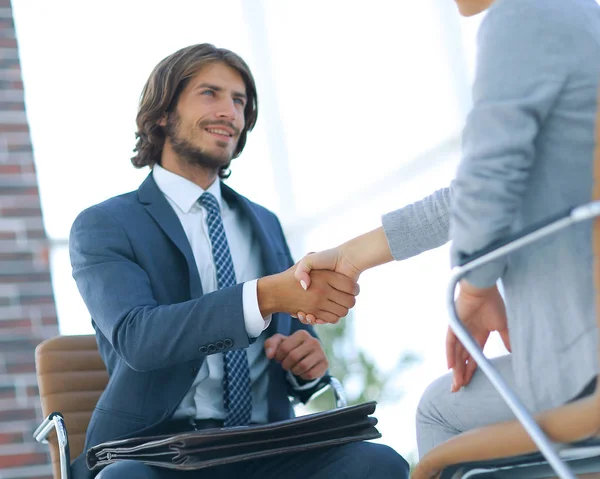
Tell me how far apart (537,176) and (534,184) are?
1cm

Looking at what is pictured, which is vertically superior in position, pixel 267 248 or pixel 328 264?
pixel 267 248

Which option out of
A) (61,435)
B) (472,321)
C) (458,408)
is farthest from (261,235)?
(458,408)

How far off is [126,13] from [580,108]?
4446 mm

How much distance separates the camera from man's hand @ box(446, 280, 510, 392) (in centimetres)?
148

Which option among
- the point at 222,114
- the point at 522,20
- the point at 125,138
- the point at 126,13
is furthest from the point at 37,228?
the point at 522,20

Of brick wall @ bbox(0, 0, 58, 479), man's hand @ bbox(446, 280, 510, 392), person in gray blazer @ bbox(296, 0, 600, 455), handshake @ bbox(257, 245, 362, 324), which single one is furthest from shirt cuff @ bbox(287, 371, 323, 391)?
brick wall @ bbox(0, 0, 58, 479)

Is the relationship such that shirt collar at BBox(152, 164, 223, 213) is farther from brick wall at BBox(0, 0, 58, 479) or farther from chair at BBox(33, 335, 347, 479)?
brick wall at BBox(0, 0, 58, 479)

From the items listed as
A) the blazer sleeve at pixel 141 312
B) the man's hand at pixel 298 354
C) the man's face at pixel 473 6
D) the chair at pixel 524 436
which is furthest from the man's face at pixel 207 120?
the chair at pixel 524 436

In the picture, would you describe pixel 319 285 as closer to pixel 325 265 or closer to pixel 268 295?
pixel 325 265

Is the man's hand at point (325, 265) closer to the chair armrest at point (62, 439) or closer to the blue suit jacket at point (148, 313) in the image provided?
the blue suit jacket at point (148, 313)

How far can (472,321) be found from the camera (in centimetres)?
161

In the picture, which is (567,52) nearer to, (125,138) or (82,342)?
(82,342)

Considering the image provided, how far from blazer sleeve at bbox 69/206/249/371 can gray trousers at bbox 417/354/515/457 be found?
515mm

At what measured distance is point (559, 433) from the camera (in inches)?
48.9
